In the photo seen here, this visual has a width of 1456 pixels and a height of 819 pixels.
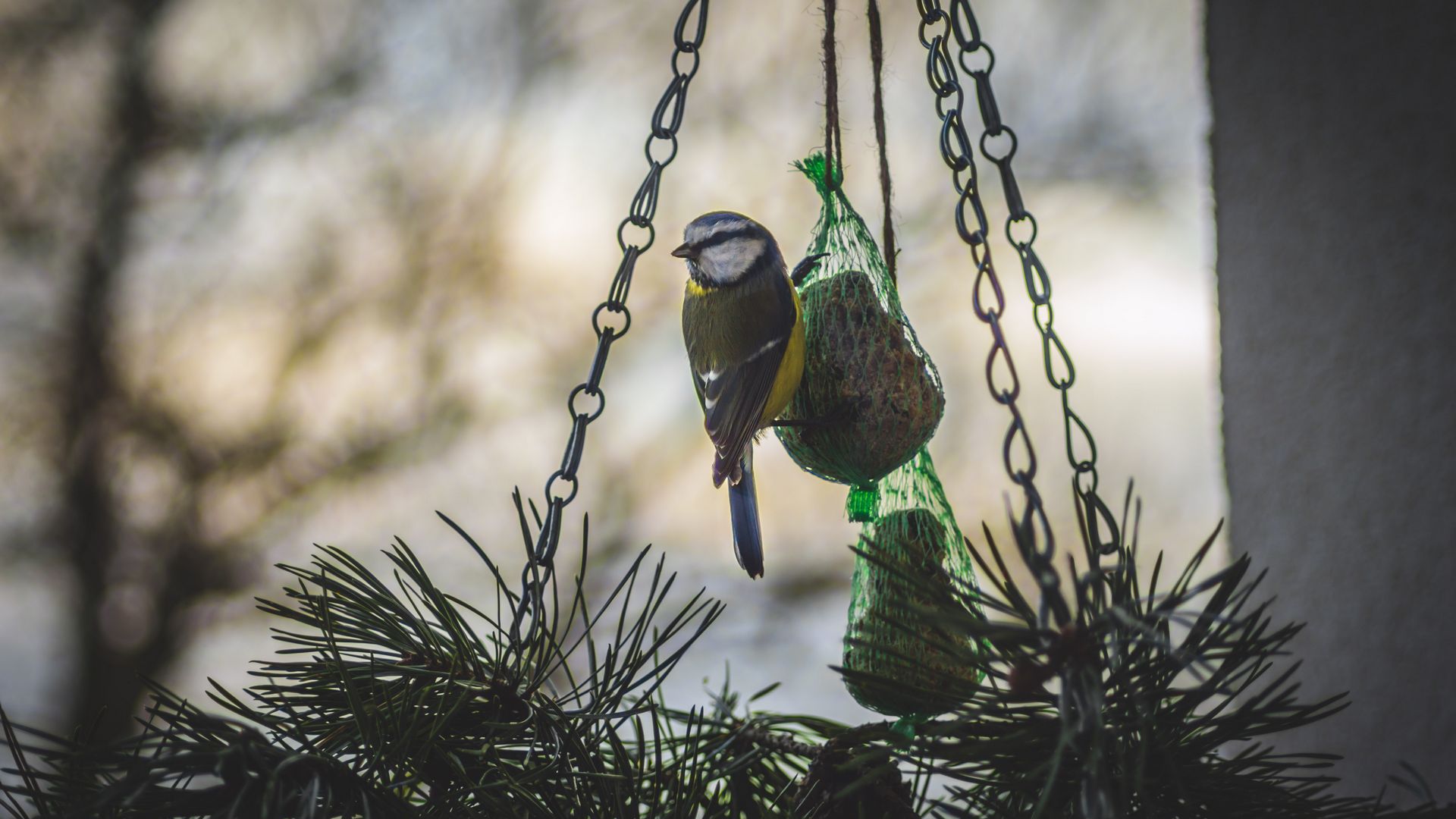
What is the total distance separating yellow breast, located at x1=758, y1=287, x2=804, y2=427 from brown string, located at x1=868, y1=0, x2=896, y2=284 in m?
0.09

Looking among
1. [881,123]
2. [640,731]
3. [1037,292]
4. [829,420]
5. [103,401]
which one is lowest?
[640,731]

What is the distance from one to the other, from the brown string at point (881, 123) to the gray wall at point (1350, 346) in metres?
0.38

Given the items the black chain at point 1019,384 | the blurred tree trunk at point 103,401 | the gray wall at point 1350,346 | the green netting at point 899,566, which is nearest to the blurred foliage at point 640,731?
the black chain at point 1019,384

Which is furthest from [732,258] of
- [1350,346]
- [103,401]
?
[103,401]

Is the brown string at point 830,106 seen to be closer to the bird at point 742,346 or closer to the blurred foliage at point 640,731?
the bird at point 742,346

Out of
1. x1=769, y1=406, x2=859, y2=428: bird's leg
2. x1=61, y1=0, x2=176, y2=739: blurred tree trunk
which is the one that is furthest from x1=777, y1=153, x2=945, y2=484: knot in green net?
x1=61, y1=0, x2=176, y2=739: blurred tree trunk

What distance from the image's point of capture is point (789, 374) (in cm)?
79

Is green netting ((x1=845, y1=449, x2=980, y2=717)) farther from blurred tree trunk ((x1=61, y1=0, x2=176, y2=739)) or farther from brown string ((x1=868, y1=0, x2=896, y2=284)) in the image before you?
blurred tree trunk ((x1=61, y1=0, x2=176, y2=739))

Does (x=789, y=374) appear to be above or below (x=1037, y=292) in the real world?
above

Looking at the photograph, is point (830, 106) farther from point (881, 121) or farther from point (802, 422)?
point (802, 422)

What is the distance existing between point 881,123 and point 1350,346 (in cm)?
44

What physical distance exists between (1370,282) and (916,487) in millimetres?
411

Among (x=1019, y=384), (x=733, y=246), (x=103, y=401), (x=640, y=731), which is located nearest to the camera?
(x=1019, y=384)

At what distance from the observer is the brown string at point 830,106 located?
69cm
